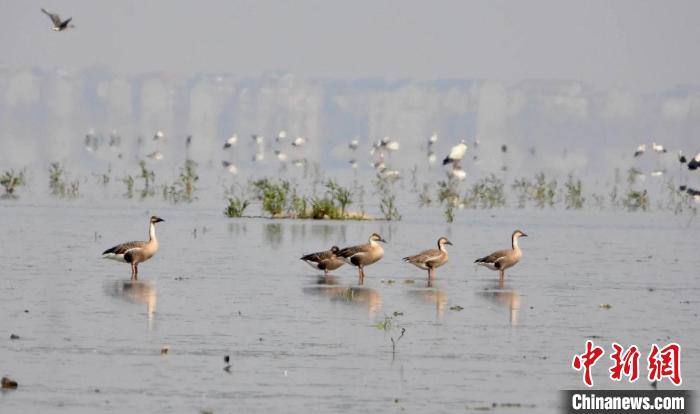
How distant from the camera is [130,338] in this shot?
1884cm

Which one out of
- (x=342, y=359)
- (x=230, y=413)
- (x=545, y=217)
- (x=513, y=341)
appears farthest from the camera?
(x=545, y=217)

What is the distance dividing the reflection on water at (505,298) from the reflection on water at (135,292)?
4.65 meters

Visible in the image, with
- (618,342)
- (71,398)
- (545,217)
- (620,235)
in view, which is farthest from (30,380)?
(545,217)

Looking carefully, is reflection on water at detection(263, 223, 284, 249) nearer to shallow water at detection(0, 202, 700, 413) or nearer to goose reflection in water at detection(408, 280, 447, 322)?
shallow water at detection(0, 202, 700, 413)

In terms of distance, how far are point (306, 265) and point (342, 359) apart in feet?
39.3

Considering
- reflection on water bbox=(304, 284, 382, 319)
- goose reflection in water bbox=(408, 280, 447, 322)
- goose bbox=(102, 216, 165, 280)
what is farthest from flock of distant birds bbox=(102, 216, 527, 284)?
goose reflection in water bbox=(408, 280, 447, 322)

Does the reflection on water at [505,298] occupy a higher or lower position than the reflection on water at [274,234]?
lower

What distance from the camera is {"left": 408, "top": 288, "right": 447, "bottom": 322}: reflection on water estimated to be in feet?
75.3

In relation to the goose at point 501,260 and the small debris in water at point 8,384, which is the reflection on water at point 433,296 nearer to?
the goose at point 501,260

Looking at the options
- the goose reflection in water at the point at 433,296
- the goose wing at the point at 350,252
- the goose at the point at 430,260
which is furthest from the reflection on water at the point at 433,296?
the goose wing at the point at 350,252

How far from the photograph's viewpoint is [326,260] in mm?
27656

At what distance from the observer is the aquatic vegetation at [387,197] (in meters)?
42.9

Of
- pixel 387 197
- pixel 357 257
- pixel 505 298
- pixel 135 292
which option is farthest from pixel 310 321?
pixel 387 197

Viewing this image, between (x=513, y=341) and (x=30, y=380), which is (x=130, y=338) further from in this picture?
(x=513, y=341)
